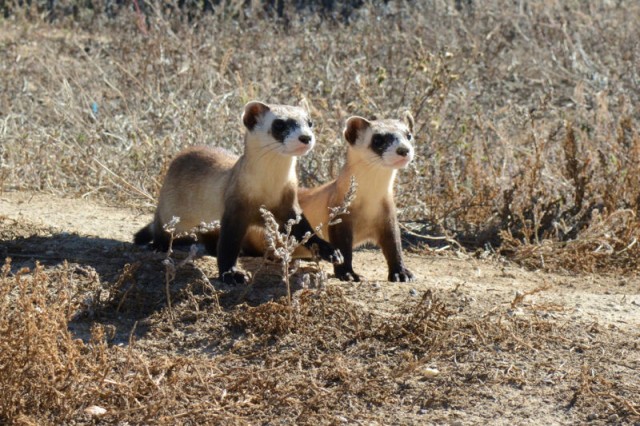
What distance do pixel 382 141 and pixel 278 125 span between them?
0.58 metres

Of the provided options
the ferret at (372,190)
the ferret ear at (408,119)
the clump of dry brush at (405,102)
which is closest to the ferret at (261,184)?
the ferret at (372,190)

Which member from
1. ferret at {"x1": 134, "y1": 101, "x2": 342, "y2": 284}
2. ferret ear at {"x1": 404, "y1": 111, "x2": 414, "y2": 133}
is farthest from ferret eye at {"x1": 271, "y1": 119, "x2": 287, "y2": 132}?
ferret ear at {"x1": 404, "y1": 111, "x2": 414, "y2": 133}

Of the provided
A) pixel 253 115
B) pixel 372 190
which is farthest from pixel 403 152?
pixel 253 115

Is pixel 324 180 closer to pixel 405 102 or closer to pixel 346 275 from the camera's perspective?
pixel 405 102

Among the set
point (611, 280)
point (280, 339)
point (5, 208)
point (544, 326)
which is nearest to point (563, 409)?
point (544, 326)

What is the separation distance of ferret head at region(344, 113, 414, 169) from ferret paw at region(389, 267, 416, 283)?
530 millimetres

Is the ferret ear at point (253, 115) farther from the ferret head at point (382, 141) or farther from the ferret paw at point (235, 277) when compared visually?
the ferret paw at point (235, 277)

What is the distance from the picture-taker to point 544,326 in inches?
181

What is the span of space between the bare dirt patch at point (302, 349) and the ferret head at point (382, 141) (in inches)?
25.0

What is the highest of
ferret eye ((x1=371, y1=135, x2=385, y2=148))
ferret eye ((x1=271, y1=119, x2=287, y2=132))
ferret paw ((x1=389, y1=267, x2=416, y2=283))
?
ferret eye ((x1=271, y1=119, x2=287, y2=132))

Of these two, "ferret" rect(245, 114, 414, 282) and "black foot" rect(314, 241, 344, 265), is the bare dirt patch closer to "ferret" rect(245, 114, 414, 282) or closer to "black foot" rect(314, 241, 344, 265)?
"black foot" rect(314, 241, 344, 265)

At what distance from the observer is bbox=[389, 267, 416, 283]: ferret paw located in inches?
211

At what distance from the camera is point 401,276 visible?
212 inches

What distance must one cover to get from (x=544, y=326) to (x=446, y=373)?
2.22ft
